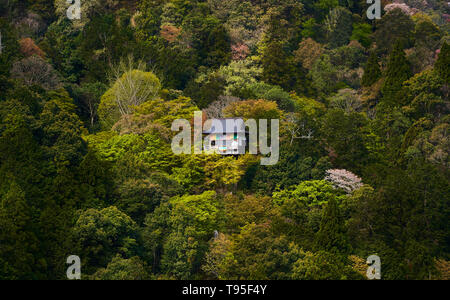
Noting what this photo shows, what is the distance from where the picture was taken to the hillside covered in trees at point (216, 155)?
157 feet

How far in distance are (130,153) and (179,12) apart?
25258 millimetres

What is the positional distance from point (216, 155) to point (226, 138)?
167 centimetres

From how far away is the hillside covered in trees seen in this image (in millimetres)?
47906

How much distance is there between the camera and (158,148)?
56500mm

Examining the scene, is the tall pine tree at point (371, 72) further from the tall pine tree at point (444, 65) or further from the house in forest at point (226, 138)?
the house in forest at point (226, 138)

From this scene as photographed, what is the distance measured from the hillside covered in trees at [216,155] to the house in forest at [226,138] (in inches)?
38.7

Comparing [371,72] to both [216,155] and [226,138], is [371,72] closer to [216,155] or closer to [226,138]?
[226,138]

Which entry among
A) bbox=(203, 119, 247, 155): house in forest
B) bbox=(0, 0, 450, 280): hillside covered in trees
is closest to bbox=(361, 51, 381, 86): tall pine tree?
bbox=(0, 0, 450, 280): hillside covered in trees

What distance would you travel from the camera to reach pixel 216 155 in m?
56.3

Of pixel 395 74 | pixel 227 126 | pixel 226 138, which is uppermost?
pixel 395 74

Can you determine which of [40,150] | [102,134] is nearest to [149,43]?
[102,134]

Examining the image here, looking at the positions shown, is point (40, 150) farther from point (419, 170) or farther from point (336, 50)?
point (336, 50)

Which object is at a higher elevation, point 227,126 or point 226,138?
point 227,126

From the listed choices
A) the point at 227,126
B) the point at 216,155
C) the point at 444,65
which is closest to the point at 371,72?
the point at 444,65
